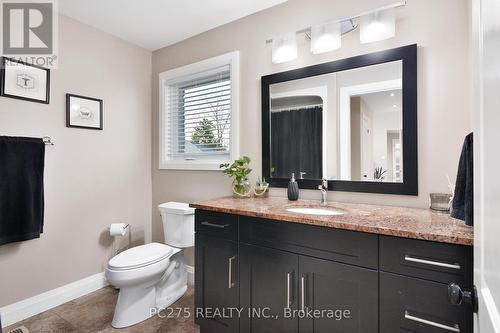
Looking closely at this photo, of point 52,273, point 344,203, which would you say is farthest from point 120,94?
point 344,203

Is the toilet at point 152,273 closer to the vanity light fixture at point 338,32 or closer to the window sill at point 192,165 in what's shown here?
A: the window sill at point 192,165

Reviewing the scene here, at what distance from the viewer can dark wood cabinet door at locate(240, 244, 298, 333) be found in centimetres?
137

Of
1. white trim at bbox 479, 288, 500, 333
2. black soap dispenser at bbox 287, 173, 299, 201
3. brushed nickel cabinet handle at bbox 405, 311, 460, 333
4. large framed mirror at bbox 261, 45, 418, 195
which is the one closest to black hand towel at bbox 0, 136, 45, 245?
large framed mirror at bbox 261, 45, 418, 195

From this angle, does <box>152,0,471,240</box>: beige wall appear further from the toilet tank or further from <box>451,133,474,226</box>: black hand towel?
<box>451,133,474,226</box>: black hand towel

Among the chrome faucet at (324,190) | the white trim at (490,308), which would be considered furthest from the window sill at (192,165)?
the white trim at (490,308)

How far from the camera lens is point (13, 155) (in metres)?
1.88

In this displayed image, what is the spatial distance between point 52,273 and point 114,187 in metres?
0.85

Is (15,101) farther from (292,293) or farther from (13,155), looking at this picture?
(292,293)

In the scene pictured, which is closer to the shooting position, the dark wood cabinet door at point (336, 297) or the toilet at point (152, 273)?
the dark wood cabinet door at point (336, 297)

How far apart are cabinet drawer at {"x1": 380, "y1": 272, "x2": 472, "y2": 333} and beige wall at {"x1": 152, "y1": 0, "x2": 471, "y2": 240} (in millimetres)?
673

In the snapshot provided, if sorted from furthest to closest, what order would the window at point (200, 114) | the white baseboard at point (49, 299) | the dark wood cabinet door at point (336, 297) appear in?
the window at point (200, 114) < the white baseboard at point (49, 299) < the dark wood cabinet door at point (336, 297)

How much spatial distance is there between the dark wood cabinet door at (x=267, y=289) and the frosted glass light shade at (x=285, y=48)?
1384mm

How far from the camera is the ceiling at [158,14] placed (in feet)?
6.73

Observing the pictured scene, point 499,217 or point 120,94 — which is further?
point 120,94
